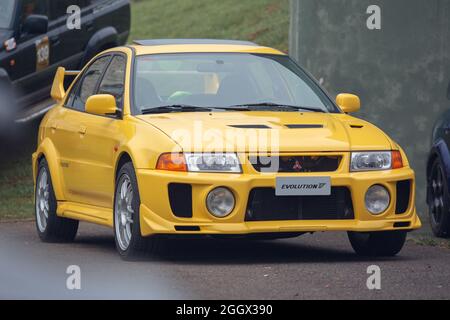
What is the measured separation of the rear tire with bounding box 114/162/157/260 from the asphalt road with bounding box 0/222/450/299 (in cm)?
11

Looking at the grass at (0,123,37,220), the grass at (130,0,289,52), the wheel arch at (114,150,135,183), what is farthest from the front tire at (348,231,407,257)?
the grass at (130,0,289,52)

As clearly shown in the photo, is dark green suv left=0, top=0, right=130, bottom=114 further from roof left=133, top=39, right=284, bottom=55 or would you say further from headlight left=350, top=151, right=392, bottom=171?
headlight left=350, top=151, right=392, bottom=171

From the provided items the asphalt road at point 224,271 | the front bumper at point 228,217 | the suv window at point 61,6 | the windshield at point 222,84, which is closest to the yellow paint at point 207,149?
the front bumper at point 228,217

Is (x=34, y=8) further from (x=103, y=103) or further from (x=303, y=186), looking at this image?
(x=303, y=186)

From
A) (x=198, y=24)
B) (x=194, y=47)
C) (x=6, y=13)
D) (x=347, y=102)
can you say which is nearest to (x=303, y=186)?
(x=347, y=102)

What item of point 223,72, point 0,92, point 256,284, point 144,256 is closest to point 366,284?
point 256,284

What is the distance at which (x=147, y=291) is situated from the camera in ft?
29.0

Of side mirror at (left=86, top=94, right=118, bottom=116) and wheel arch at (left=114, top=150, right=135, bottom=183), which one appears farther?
side mirror at (left=86, top=94, right=118, bottom=116)

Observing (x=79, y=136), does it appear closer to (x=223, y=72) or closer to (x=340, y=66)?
(x=223, y=72)

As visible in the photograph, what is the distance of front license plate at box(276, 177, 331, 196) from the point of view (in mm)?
10258

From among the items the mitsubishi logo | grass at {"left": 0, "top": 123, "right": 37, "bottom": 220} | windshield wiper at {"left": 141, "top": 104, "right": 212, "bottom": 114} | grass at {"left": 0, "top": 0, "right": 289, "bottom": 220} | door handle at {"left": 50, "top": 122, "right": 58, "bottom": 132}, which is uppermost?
windshield wiper at {"left": 141, "top": 104, "right": 212, "bottom": 114}

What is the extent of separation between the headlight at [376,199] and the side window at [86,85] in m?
2.96

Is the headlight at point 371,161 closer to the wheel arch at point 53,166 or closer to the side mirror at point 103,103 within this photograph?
the side mirror at point 103,103

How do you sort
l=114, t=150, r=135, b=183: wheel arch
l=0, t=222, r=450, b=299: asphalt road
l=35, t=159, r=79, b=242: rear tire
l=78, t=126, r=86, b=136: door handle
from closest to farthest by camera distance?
l=0, t=222, r=450, b=299: asphalt road → l=114, t=150, r=135, b=183: wheel arch → l=78, t=126, r=86, b=136: door handle → l=35, t=159, r=79, b=242: rear tire
